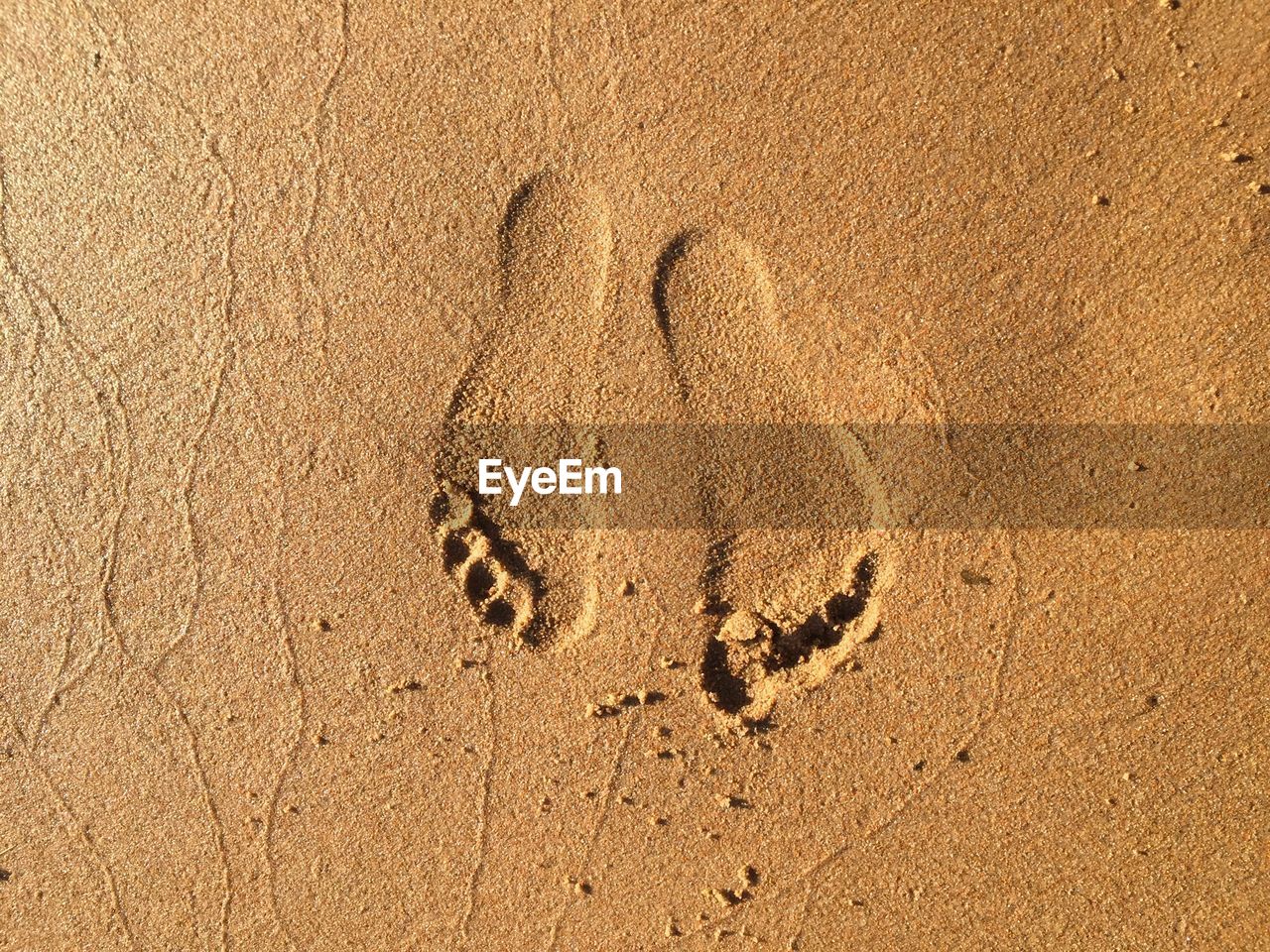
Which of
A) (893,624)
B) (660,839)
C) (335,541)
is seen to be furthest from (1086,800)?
(335,541)

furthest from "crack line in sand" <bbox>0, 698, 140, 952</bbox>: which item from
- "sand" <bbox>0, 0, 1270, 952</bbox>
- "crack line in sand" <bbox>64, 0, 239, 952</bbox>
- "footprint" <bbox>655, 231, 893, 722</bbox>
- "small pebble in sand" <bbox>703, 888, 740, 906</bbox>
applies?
"footprint" <bbox>655, 231, 893, 722</bbox>

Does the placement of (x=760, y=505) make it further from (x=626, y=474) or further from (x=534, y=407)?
(x=534, y=407)

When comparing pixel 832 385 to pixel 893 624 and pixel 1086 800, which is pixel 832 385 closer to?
pixel 893 624

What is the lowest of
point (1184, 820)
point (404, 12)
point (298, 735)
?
point (1184, 820)

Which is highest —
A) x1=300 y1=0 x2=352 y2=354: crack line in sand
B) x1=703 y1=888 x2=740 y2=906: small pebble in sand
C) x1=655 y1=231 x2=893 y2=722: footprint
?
x1=300 y1=0 x2=352 y2=354: crack line in sand

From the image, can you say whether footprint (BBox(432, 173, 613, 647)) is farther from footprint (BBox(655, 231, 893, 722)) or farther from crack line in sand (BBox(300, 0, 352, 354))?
crack line in sand (BBox(300, 0, 352, 354))

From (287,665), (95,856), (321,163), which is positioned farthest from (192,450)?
(95,856)

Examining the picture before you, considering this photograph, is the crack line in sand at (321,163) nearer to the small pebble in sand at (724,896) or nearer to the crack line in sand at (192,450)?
the crack line in sand at (192,450)

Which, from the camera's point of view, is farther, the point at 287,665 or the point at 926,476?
the point at 287,665
